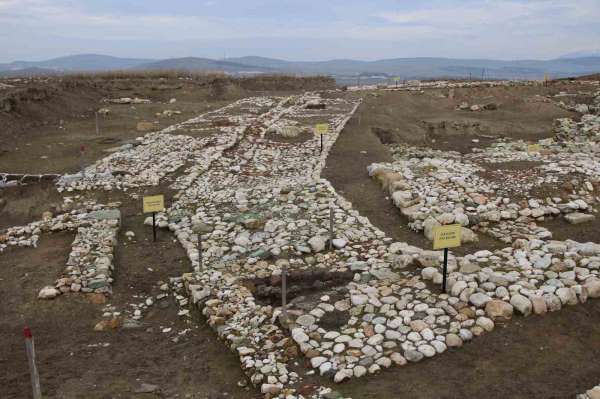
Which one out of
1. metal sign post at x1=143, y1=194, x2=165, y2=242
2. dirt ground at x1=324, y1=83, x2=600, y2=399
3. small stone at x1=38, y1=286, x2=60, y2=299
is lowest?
small stone at x1=38, y1=286, x2=60, y2=299

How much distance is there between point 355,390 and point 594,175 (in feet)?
32.9

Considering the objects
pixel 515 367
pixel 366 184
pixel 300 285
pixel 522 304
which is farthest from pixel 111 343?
pixel 366 184

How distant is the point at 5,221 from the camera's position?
447 inches

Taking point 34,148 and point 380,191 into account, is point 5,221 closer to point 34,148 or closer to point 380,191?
point 34,148

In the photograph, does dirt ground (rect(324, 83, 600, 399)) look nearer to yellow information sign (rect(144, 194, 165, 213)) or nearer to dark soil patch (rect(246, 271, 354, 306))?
dark soil patch (rect(246, 271, 354, 306))

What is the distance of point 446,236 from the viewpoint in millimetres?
6754

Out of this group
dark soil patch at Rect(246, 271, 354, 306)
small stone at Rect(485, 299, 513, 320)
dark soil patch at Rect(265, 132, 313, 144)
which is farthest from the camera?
dark soil patch at Rect(265, 132, 313, 144)

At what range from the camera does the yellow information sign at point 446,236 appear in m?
6.69

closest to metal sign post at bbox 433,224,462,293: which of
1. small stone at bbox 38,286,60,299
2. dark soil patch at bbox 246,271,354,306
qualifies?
dark soil patch at bbox 246,271,354,306

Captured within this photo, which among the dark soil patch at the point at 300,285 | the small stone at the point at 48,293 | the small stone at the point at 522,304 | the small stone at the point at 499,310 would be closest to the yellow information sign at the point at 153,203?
the small stone at the point at 48,293

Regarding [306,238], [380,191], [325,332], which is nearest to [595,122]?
[380,191]

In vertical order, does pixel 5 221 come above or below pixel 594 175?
below

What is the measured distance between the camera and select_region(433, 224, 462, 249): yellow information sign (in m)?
6.69

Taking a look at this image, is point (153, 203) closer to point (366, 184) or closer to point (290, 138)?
point (366, 184)
